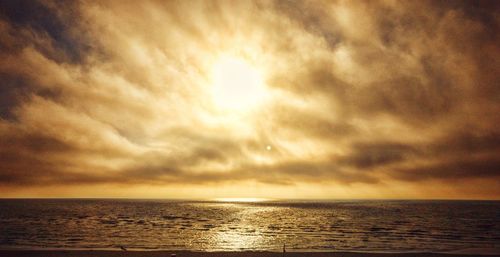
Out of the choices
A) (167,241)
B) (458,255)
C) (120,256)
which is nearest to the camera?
(120,256)

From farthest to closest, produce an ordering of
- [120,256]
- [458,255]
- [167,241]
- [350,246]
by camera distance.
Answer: [167,241] → [350,246] → [458,255] → [120,256]

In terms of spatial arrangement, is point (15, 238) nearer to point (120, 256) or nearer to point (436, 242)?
point (120, 256)

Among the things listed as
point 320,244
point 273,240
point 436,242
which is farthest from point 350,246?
point 436,242

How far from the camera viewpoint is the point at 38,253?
3703 centimetres

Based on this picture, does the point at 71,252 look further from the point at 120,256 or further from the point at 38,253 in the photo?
the point at 120,256

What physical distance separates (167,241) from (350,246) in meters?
24.2

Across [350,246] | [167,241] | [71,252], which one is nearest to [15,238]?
[167,241]

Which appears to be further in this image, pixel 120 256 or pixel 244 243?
pixel 244 243

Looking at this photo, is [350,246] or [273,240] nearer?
[350,246]

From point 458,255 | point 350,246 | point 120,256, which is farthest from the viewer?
point 350,246

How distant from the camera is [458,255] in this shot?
37875 millimetres

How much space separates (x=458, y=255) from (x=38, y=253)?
38952 millimetres

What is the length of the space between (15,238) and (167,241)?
887 inches

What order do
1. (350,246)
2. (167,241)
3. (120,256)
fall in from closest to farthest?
(120,256) < (350,246) < (167,241)
